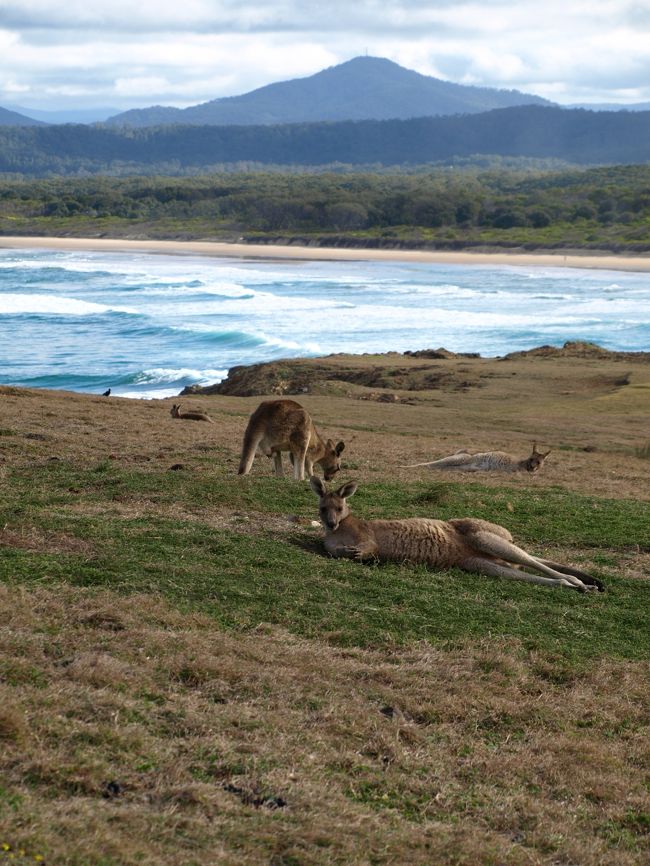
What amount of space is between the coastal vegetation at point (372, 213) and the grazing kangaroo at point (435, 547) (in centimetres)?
8345

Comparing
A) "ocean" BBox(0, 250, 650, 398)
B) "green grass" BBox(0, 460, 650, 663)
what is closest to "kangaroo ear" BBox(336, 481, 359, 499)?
"green grass" BBox(0, 460, 650, 663)

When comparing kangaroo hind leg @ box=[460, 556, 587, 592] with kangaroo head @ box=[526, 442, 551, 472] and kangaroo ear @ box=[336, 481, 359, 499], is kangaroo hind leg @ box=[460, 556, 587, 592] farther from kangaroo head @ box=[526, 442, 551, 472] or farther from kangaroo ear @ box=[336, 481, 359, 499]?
kangaroo head @ box=[526, 442, 551, 472]

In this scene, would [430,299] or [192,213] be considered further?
[192,213]

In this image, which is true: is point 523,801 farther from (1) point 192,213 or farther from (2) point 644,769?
(1) point 192,213

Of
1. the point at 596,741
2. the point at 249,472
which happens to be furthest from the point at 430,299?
the point at 596,741

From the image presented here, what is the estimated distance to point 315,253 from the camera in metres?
99.1

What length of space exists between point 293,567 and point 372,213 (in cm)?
10926

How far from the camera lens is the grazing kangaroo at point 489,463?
51.9 ft

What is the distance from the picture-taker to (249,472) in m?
12.6

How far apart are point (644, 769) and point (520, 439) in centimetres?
1474

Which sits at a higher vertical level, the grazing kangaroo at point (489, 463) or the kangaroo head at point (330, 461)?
the kangaroo head at point (330, 461)

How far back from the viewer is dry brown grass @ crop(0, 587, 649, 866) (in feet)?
15.8

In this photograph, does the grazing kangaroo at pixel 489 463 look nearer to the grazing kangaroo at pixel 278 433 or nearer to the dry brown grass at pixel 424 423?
the dry brown grass at pixel 424 423

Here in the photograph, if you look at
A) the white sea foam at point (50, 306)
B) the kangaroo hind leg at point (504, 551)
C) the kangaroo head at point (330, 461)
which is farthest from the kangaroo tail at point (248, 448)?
the white sea foam at point (50, 306)
